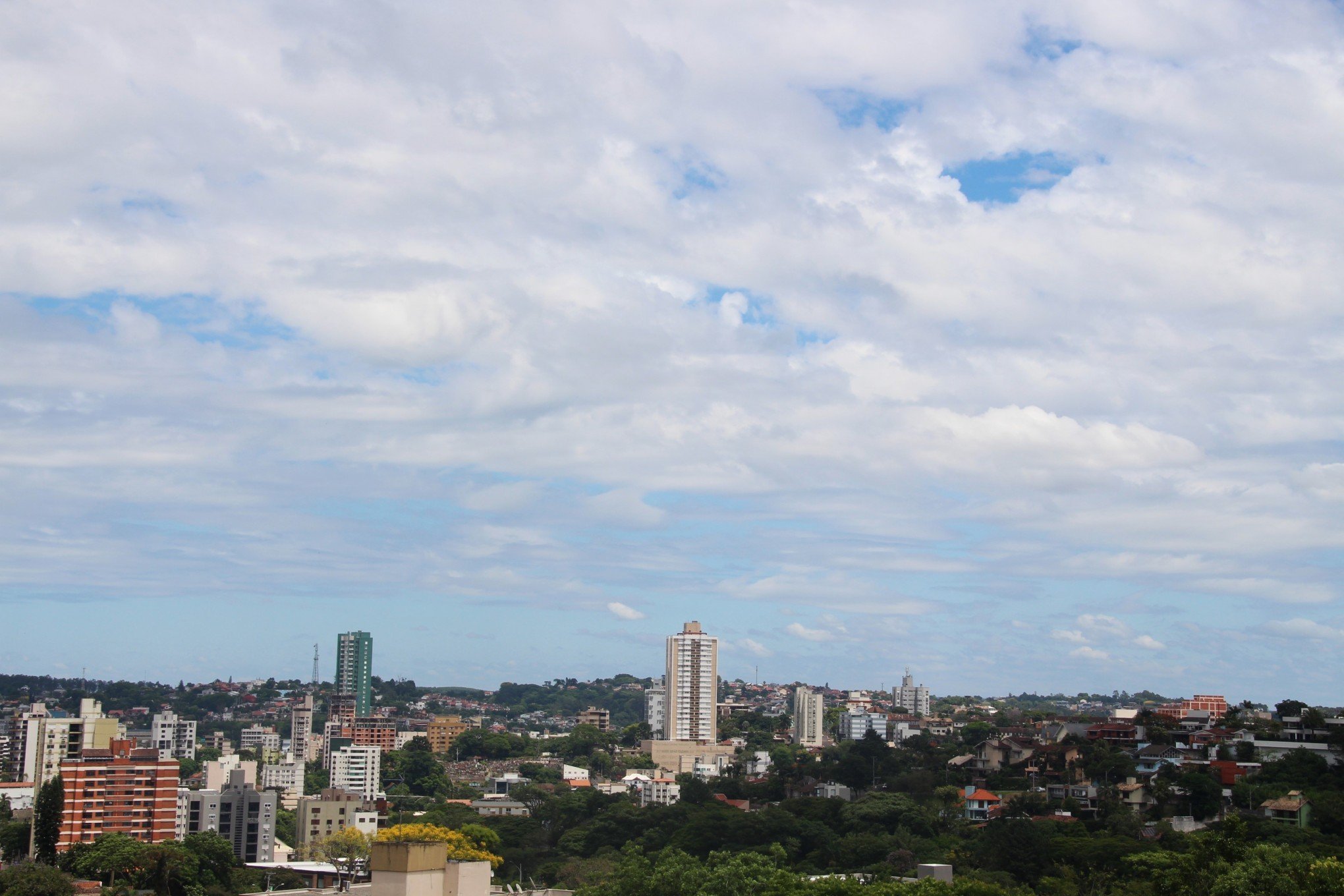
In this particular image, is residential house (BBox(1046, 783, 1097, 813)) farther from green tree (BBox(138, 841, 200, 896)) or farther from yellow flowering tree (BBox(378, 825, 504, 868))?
green tree (BBox(138, 841, 200, 896))

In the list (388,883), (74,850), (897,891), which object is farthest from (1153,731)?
(388,883)

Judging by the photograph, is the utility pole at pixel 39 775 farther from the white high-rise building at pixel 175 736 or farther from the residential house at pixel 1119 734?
the white high-rise building at pixel 175 736

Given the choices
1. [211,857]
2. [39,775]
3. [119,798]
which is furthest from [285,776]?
[211,857]

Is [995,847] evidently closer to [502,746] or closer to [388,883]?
[388,883]

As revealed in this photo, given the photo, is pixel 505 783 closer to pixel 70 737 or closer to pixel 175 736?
pixel 70 737

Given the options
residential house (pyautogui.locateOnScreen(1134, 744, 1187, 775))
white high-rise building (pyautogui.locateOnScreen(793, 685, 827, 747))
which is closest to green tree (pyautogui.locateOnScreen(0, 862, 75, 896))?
residential house (pyautogui.locateOnScreen(1134, 744, 1187, 775))
